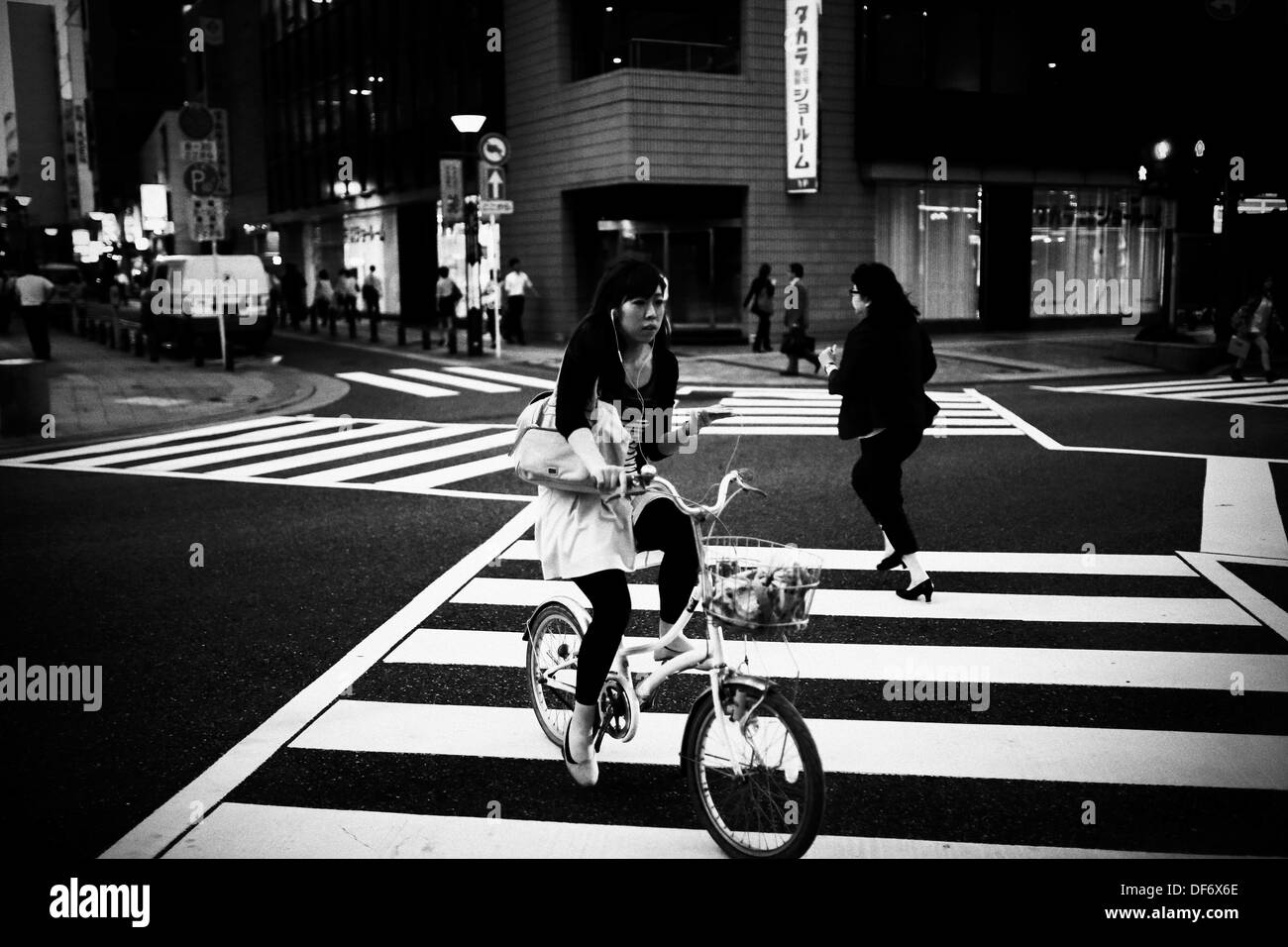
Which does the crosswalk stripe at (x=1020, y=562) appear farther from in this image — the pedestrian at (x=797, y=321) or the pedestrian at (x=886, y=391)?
the pedestrian at (x=797, y=321)

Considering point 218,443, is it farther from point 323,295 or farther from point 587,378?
point 323,295

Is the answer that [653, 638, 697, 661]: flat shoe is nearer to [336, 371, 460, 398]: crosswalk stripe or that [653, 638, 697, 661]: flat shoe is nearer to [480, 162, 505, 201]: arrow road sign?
[336, 371, 460, 398]: crosswalk stripe

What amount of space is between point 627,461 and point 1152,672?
10.3 ft

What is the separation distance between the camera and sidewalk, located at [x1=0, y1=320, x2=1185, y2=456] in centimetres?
1622

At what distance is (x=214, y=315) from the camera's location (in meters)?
23.8

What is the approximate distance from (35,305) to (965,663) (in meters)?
22.4

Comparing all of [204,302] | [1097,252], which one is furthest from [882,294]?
[1097,252]

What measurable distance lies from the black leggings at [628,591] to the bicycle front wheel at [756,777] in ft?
1.58

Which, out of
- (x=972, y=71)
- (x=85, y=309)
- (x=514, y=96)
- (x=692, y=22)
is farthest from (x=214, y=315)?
(x=972, y=71)

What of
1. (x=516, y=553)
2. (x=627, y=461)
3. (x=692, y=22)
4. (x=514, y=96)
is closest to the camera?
(x=627, y=461)

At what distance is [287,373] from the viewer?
22.0 meters
